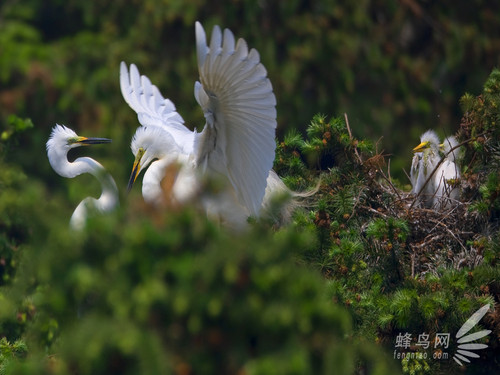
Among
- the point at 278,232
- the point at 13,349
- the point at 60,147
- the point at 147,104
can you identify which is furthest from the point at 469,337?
the point at 147,104

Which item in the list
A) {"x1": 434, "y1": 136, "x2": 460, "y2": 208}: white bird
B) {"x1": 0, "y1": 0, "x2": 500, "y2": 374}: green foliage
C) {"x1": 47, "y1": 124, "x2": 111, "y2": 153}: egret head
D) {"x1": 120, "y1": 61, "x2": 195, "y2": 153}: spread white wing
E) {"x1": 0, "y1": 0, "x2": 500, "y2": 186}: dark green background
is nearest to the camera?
{"x1": 0, "y1": 0, "x2": 500, "y2": 374}: green foliage

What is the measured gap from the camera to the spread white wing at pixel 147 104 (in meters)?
4.84

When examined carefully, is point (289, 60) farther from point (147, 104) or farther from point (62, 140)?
point (62, 140)

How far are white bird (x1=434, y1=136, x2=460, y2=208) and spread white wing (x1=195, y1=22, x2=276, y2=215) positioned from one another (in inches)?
30.3

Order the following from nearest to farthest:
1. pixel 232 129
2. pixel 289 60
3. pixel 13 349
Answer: pixel 13 349, pixel 232 129, pixel 289 60

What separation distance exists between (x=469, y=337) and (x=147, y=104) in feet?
8.18

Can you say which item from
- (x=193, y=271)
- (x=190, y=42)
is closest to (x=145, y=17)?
(x=190, y=42)

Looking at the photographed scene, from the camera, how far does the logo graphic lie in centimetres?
317

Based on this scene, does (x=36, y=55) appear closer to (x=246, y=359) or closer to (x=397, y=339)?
(x=397, y=339)

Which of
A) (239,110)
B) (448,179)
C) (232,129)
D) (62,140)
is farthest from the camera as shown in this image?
(62,140)

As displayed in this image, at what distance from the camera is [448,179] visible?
165 inches

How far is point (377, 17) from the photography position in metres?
9.52
